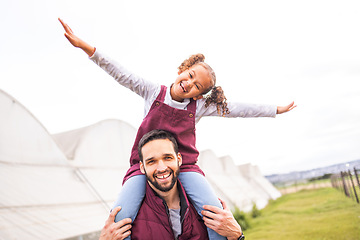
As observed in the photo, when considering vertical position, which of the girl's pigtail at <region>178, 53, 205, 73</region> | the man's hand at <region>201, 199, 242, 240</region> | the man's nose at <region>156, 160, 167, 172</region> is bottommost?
the man's hand at <region>201, 199, 242, 240</region>

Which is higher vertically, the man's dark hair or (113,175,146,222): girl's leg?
the man's dark hair

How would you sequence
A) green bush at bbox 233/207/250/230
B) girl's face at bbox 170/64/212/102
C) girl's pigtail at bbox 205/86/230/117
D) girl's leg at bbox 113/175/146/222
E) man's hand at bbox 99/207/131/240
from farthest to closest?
green bush at bbox 233/207/250/230 < girl's pigtail at bbox 205/86/230/117 < girl's face at bbox 170/64/212/102 < girl's leg at bbox 113/175/146/222 < man's hand at bbox 99/207/131/240

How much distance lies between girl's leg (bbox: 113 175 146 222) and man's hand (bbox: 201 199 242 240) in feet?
1.85

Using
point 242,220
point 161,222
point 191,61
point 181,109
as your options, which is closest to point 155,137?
point 181,109

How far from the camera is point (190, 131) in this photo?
9.45 feet

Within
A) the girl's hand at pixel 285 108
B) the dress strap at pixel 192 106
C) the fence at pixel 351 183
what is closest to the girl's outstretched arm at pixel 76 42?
the dress strap at pixel 192 106

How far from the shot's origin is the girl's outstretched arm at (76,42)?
8.24 feet

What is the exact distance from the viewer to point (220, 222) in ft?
8.27

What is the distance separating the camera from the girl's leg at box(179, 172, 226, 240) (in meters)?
2.63

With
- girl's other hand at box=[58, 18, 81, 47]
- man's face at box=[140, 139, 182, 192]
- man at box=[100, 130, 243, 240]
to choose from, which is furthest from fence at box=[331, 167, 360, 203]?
girl's other hand at box=[58, 18, 81, 47]

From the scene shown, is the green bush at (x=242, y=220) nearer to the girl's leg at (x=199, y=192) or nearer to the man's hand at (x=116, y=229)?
the girl's leg at (x=199, y=192)

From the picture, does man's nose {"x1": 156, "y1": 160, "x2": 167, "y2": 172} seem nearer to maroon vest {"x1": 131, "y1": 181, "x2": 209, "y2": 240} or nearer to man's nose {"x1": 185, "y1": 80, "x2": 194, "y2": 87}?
maroon vest {"x1": 131, "y1": 181, "x2": 209, "y2": 240}

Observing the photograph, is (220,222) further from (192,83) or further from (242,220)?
(242,220)

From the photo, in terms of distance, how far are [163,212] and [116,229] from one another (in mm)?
417
